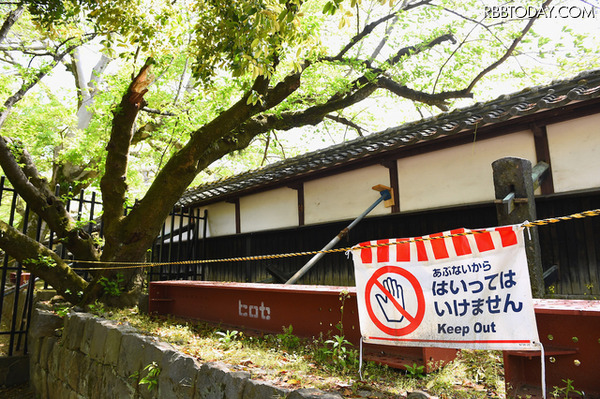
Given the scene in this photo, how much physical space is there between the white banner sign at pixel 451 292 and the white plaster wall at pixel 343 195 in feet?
13.7

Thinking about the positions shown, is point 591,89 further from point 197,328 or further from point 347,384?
point 197,328

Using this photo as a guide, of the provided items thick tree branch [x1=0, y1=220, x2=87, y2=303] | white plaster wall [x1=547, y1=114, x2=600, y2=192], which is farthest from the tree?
white plaster wall [x1=547, y1=114, x2=600, y2=192]

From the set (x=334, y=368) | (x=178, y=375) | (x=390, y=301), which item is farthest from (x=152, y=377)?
(x=390, y=301)

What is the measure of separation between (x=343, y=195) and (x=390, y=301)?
5062 millimetres

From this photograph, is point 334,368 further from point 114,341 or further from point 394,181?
point 394,181

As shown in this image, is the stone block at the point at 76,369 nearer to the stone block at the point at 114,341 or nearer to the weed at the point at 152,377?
the stone block at the point at 114,341

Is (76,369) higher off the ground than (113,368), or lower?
lower

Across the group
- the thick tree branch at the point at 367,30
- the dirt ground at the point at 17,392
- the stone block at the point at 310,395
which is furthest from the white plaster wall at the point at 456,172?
the dirt ground at the point at 17,392

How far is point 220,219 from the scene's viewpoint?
1184 centimetres

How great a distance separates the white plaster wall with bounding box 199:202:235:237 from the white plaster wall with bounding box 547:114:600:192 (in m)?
8.03

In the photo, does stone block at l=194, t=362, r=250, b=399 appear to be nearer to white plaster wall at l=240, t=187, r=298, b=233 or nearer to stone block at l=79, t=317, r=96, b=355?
stone block at l=79, t=317, r=96, b=355

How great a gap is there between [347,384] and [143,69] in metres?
6.54

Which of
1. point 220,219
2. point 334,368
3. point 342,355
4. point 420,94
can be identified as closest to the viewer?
point 334,368

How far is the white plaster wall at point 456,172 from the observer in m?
6.31
